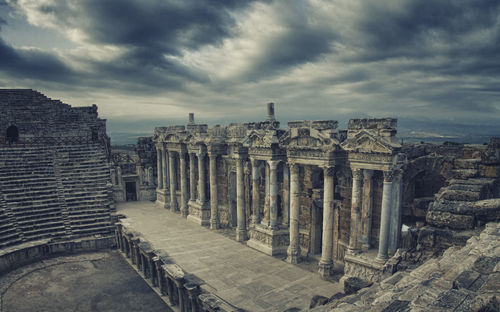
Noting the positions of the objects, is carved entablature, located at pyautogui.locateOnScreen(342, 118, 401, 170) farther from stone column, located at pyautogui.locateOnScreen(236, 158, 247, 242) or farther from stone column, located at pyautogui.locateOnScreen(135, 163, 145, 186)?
→ stone column, located at pyautogui.locateOnScreen(135, 163, 145, 186)

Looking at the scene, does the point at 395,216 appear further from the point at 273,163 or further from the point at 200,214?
the point at 200,214

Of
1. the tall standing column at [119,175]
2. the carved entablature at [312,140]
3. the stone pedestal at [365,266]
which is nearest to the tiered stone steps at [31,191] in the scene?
the tall standing column at [119,175]

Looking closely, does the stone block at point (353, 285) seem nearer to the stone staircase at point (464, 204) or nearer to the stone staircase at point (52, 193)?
the stone staircase at point (464, 204)

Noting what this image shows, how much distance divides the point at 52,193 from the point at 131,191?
9294mm

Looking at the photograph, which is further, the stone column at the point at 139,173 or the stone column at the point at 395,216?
the stone column at the point at 139,173

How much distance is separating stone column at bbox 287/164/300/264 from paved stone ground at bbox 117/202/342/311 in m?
0.59

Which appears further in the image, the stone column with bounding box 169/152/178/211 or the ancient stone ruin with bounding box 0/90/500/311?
the stone column with bounding box 169/152/178/211

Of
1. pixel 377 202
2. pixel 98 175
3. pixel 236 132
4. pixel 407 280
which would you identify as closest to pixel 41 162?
pixel 98 175

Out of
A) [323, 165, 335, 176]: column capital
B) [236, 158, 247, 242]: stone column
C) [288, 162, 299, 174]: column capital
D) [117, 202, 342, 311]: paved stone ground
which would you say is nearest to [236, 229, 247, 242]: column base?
[236, 158, 247, 242]: stone column

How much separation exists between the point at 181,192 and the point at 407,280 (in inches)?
833

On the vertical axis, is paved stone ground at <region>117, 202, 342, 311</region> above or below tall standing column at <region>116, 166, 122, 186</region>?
below

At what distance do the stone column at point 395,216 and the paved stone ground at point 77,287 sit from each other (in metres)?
10.7

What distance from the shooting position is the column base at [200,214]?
23.1m

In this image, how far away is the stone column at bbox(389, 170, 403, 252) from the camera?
41.4 feet
